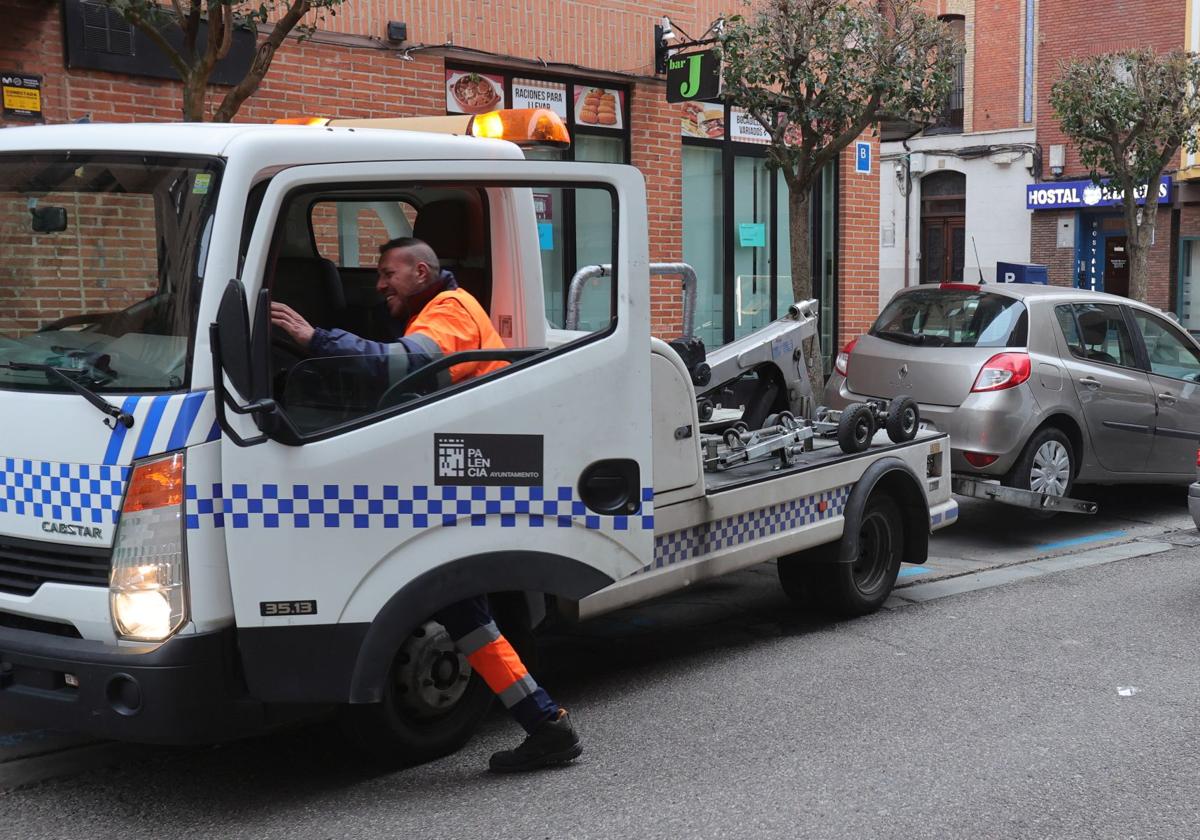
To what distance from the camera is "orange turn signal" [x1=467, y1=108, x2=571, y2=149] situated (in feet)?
16.7

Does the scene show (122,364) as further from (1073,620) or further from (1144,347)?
(1144,347)

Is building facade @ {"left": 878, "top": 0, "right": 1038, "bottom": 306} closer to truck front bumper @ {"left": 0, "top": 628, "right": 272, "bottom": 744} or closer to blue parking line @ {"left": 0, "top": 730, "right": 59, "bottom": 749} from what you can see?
blue parking line @ {"left": 0, "top": 730, "right": 59, "bottom": 749}

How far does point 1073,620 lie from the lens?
696 centimetres

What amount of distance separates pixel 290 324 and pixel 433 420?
21.9 inches

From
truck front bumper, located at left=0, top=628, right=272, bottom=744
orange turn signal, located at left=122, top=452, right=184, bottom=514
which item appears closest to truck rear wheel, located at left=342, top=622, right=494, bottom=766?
truck front bumper, located at left=0, top=628, right=272, bottom=744

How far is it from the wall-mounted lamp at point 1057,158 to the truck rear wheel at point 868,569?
24.6m

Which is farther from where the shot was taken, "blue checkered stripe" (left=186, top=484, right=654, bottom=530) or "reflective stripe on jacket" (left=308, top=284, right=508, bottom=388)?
"reflective stripe on jacket" (left=308, top=284, right=508, bottom=388)

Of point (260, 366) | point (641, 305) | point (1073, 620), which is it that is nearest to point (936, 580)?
point (1073, 620)

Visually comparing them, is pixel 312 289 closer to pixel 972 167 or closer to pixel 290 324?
pixel 290 324

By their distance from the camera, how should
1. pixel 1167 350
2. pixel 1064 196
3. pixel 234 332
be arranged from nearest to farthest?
pixel 234 332
pixel 1167 350
pixel 1064 196

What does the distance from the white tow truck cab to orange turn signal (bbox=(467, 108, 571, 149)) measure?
39 cm

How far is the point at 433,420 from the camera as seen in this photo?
4277 millimetres

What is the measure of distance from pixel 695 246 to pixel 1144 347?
584 centimetres

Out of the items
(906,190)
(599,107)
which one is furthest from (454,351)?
(906,190)
